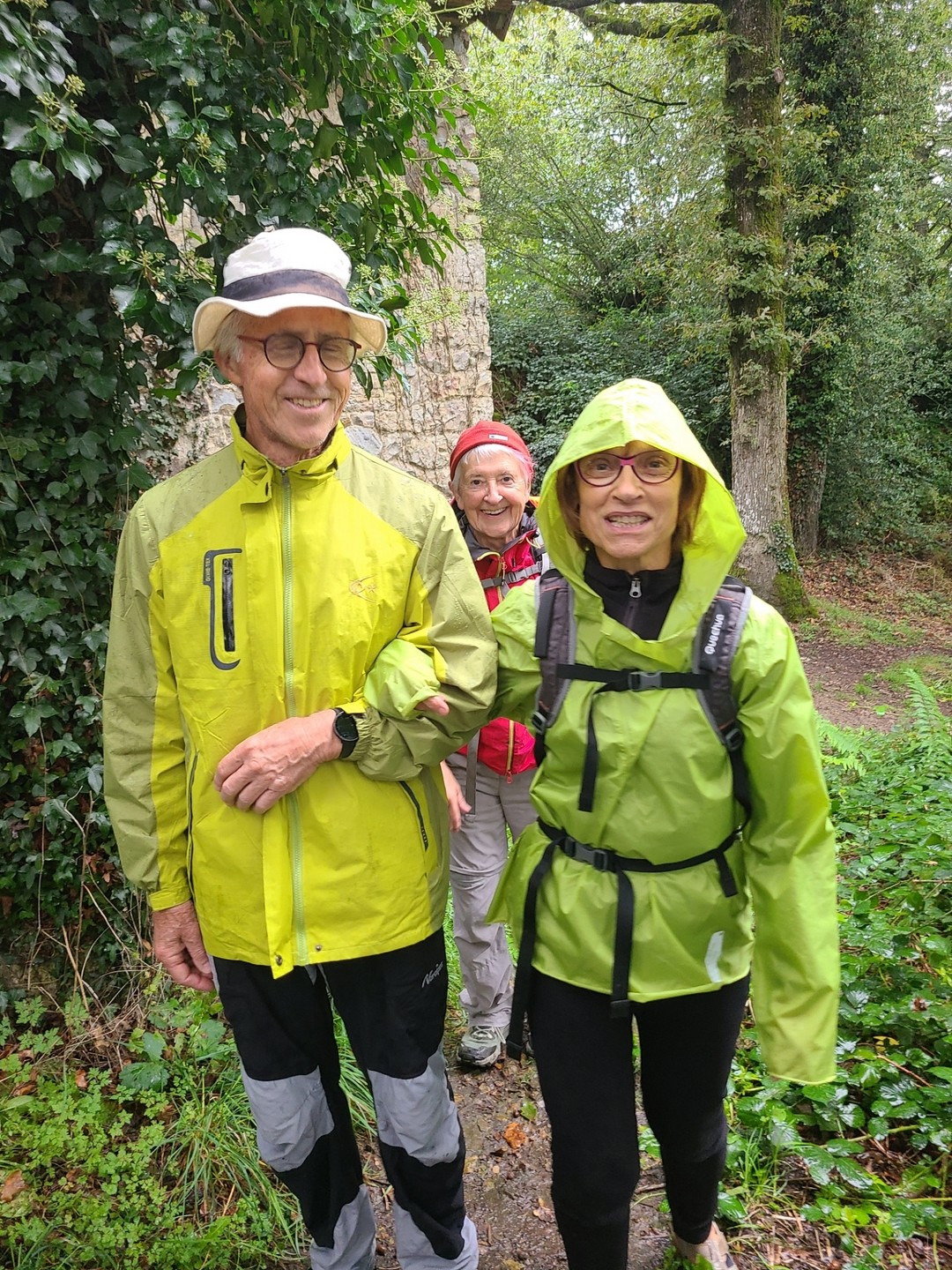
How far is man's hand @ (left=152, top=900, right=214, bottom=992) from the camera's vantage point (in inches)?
73.5

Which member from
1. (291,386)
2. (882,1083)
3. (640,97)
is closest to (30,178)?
(291,386)

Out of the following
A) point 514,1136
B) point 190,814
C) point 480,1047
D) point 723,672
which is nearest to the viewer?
point 723,672

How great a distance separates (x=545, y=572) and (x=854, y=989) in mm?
2111

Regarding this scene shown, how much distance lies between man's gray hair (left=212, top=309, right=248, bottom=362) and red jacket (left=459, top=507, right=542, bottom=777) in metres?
1.15

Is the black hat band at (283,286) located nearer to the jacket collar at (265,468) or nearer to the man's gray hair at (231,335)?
the man's gray hair at (231,335)

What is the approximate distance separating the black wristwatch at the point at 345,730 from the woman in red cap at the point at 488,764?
3.55 ft

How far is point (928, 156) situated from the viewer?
12.2 m

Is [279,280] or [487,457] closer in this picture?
[279,280]

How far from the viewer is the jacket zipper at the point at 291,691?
1.64 meters

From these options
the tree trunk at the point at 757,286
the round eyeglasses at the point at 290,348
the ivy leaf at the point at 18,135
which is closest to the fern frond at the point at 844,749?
the round eyeglasses at the point at 290,348

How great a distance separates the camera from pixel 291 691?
1656mm

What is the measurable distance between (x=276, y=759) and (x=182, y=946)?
0.69 m

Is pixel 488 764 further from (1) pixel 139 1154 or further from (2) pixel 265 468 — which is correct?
(1) pixel 139 1154

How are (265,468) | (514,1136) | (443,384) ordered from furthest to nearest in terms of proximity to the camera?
(443,384), (514,1136), (265,468)
